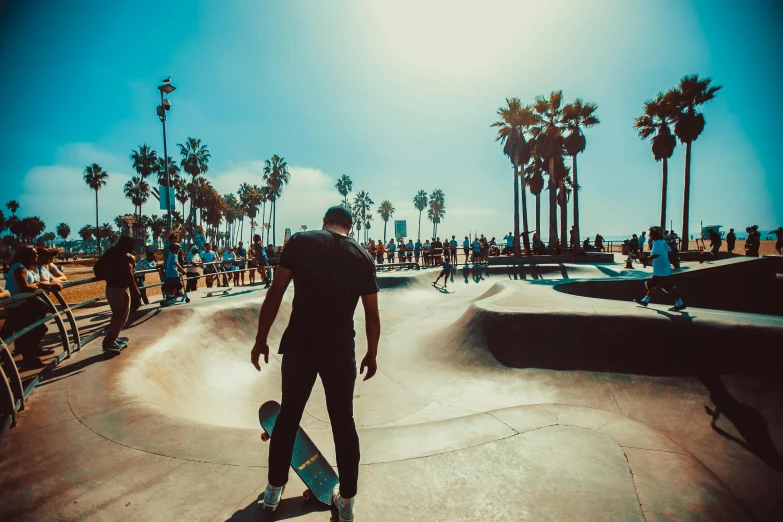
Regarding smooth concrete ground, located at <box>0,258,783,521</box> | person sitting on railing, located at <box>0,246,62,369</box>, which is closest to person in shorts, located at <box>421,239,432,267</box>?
smooth concrete ground, located at <box>0,258,783,521</box>

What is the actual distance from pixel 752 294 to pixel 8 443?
2004 cm

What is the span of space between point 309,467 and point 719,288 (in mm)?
16313

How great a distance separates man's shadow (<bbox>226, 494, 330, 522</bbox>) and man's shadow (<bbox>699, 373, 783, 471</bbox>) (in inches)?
174

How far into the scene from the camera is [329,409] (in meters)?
1.86

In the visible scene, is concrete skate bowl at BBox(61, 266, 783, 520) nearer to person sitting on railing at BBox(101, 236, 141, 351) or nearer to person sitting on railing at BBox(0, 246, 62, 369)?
person sitting on railing at BBox(101, 236, 141, 351)

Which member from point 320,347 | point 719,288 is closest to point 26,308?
point 320,347

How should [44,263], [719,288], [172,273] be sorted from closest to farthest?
[44,263] → [172,273] → [719,288]

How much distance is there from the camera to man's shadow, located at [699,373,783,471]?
10.6 feet

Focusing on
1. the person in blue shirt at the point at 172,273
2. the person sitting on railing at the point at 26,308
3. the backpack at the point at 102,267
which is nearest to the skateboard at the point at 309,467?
the backpack at the point at 102,267

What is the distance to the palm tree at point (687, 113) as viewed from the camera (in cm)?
2431

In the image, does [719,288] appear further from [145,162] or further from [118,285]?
[145,162]

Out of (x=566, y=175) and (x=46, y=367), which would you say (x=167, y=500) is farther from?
(x=566, y=175)

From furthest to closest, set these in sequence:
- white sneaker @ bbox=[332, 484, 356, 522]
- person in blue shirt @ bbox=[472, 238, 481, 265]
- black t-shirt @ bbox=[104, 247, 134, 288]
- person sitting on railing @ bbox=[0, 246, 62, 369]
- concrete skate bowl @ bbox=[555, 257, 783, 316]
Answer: person in blue shirt @ bbox=[472, 238, 481, 265], concrete skate bowl @ bbox=[555, 257, 783, 316], black t-shirt @ bbox=[104, 247, 134, 288], person sitting on railing @ bbox=[0, 246, 62, 369], white sneaker @ bbox=[332, 484, 356, 522]

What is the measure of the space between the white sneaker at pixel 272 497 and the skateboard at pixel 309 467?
0.50 ft
